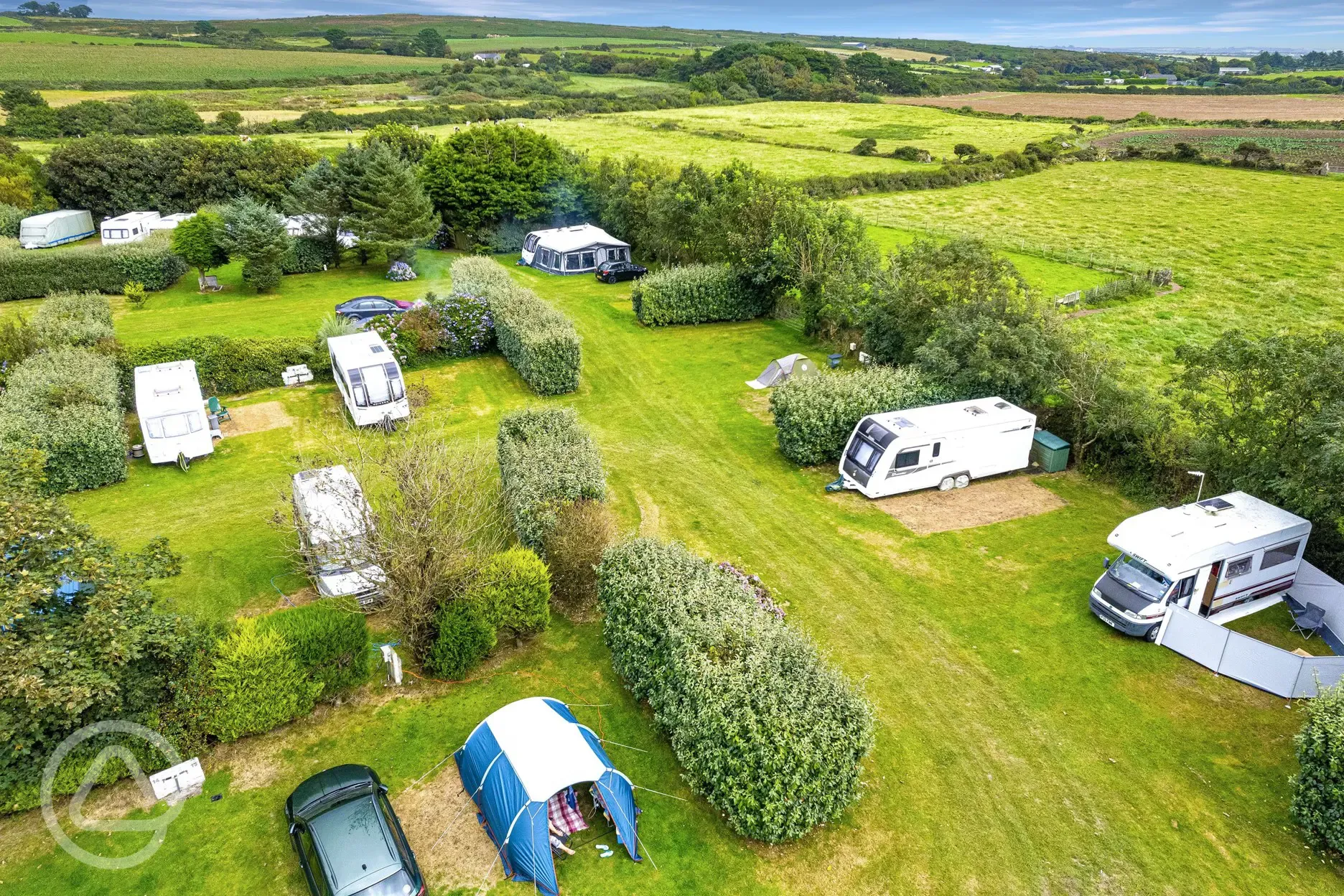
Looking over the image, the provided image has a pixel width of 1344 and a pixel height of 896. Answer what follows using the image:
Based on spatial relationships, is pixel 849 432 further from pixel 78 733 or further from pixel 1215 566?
pixel 78 733

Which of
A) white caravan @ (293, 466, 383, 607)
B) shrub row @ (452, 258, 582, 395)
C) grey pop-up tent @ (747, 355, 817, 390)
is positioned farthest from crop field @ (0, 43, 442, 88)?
white caravan @ (293, 466, 383, 607)

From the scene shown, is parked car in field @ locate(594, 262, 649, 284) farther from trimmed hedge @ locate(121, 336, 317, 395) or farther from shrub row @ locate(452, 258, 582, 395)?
trimmed hedge @ locate(121, 336, 317, 395)

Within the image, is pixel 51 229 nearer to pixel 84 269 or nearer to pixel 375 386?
pixel 84 269

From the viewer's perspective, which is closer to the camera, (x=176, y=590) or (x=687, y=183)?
(x=176, y=590)

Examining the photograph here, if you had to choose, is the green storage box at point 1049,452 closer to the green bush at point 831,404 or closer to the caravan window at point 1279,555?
the green bush at point 831,404

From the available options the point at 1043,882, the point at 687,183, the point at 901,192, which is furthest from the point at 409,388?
the point at 901,192

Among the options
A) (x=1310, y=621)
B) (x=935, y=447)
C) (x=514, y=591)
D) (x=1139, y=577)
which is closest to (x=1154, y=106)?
(x=935, y=447)
